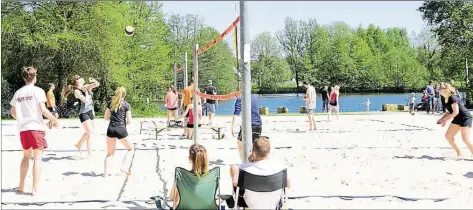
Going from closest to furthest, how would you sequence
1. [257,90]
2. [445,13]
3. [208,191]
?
[208,191] → [445,13] → [257,90]

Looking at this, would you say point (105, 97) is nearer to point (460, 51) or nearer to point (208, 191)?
point (460, 51)

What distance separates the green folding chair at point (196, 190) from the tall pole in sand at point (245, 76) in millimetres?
820

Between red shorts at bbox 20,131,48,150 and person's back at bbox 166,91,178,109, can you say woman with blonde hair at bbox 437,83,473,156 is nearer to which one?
red shorts at bbox 20,131,48,150

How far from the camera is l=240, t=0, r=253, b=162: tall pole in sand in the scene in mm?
4508

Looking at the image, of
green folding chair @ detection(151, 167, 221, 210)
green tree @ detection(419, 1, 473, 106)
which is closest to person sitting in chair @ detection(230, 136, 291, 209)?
green folding chair @ detection(151, 167, 221, 210)

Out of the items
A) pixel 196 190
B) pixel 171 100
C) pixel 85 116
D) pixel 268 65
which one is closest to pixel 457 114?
pixel 196 190

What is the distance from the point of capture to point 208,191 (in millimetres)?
3908

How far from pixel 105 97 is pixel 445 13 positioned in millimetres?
20338

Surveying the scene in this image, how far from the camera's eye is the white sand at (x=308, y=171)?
491 centimetres

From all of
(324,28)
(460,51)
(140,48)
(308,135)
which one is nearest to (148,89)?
(140,48)

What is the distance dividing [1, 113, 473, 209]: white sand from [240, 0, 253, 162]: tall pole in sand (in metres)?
0.73

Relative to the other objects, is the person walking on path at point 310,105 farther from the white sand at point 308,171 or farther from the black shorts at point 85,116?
the black shorts at point 85,116

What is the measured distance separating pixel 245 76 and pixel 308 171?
2388 millimetres

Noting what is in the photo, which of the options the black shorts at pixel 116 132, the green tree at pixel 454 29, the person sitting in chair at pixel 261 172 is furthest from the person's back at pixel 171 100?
the green tree at pixel 454 29
